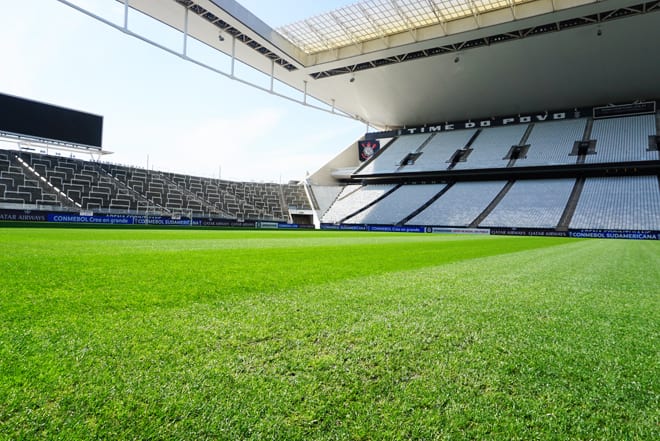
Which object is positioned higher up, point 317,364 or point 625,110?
point 625,110

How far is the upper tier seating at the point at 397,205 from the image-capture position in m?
29.5

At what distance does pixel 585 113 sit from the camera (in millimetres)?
31844

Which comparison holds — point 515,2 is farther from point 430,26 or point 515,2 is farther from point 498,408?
point 498,408

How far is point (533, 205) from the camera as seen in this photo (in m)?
25.2

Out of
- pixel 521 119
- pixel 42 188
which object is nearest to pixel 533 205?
pixel 521 119

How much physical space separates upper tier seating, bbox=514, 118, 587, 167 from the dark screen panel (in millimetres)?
35154

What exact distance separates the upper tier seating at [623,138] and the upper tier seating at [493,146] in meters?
6.05

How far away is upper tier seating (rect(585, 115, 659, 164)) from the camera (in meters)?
25.7

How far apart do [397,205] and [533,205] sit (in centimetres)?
1067

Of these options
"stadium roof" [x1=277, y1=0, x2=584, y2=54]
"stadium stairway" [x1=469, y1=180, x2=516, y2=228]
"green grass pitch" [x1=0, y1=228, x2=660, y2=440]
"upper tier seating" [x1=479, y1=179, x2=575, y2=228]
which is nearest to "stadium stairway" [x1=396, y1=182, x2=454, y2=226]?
"stadium stairway" [x1=469, y1=180, x2=516, y2=228]

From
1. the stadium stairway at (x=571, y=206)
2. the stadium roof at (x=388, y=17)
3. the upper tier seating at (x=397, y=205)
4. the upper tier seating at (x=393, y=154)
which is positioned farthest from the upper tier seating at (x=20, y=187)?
the stadium stairway at (x=571, y=206)

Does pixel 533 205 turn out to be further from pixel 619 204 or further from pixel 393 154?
pixel 393 154

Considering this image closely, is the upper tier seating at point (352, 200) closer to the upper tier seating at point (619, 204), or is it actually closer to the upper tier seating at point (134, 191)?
the upper tier seating at point (134, 191)

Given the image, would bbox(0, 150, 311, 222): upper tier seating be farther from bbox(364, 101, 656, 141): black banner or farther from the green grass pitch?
the green grass pitch
